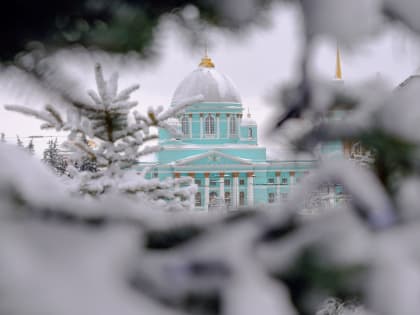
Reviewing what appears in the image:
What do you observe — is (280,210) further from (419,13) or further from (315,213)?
(419,13)

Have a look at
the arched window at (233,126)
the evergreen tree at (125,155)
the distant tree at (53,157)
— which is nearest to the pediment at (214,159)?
the arched window at (233,126)

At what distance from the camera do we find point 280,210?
0.67 meters

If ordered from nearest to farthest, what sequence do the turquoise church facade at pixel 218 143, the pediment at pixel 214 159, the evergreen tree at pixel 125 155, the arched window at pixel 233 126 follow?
the evergreen tree at pixel 125 155
the turquoise church facade at pixel 218 143
the pediment at pixel 214 159
the arched window at pixel 233 126

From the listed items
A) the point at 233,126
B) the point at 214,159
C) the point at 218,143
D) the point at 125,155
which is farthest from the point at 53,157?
the point at 218,143

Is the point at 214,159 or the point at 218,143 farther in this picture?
the point at 218,143

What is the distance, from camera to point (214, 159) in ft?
85.2

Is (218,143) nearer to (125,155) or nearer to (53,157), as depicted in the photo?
(53,157)

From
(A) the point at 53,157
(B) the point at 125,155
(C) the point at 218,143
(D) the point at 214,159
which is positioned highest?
(C) the point at 218,143

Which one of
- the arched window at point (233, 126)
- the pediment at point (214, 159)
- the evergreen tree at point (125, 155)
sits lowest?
the evergreen tree at point (125, 155)

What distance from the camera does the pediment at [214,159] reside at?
24.6 metres

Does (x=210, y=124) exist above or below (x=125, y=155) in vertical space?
above

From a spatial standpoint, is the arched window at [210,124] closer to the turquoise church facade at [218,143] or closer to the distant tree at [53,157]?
the turquoise church facade at [218,143]

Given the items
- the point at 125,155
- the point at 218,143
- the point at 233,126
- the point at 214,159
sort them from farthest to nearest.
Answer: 1. the point at 218,143
2. the point at 233,126
3. the point at 214,159
4. the point at 125,155

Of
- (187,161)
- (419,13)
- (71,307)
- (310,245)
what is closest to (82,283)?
(71,307)
